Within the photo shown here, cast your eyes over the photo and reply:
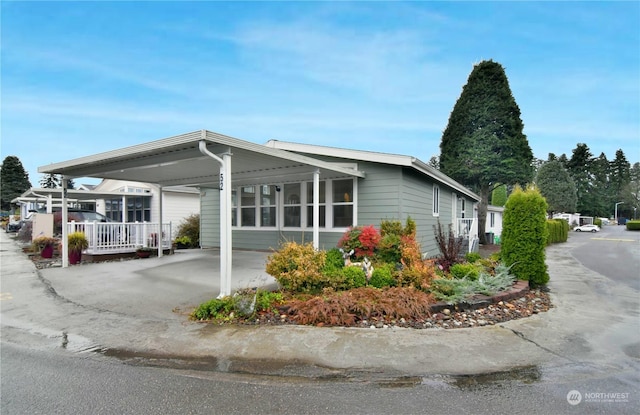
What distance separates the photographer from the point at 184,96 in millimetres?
12836

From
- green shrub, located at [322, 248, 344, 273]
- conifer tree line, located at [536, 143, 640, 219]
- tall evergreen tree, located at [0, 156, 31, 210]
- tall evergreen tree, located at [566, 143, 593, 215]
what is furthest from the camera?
tall evergreen tree, located at [0, 156, 31, 210]

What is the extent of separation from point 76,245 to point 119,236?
134 centimetres

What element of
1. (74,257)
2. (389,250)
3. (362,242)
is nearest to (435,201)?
(389,250)

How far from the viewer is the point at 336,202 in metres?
10.3

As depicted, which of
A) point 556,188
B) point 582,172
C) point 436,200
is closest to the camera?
point 436,200

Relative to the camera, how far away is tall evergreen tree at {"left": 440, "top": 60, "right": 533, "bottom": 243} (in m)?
18.5

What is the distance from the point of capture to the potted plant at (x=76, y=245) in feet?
32.1

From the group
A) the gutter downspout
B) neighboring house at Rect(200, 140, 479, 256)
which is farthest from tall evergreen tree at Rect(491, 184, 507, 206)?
the gutter downspout

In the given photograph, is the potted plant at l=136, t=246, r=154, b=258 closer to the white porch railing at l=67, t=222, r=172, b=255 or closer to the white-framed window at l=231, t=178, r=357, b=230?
the white porch railing at l=67, t=222, r=172, b=255

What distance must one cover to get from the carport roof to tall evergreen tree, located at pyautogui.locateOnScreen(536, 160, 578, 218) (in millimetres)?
39094

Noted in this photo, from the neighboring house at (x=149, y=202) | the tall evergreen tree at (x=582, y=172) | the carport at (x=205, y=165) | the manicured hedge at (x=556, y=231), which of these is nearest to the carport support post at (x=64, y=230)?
the carport at (x=205, y=165)

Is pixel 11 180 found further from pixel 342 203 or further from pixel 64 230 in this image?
pixel 342 203

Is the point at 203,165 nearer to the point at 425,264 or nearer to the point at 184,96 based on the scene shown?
the point at 425,264

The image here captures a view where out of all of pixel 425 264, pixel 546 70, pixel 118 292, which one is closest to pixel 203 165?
pixel 118 292
